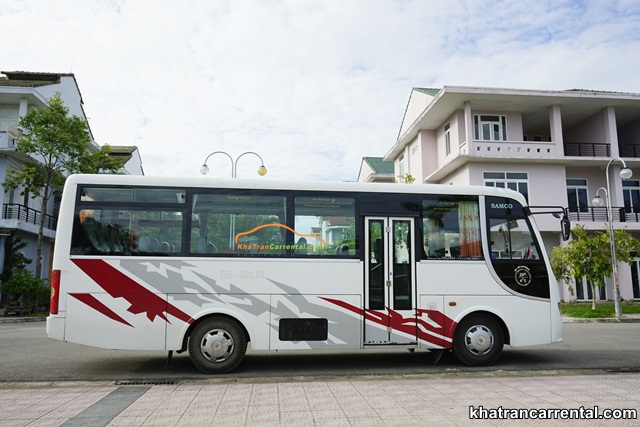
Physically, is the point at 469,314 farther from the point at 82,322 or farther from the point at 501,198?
the point at 82,322

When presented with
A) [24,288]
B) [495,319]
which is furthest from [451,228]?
[24,288]

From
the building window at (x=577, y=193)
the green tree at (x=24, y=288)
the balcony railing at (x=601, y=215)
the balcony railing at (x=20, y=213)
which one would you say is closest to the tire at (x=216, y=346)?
the green tree at (x=24, y=288)

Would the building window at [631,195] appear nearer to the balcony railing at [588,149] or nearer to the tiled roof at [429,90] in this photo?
the balcony railing at [588,149]

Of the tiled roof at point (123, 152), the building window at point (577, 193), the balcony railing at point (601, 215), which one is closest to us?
the balcony railing at point (601, 215)

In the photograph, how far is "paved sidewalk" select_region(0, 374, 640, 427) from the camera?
5.48 m

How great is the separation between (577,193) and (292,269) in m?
27.0

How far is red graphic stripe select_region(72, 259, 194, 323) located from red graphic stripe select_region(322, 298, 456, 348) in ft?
8.71

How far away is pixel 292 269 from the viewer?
8.53 metres

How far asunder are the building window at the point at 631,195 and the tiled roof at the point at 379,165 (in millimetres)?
21439

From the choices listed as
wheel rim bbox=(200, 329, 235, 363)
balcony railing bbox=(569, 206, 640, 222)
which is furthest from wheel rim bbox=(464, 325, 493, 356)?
balcony railing bbox=(569, 206, 640, 222)

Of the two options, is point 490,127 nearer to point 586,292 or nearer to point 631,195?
point 631,195

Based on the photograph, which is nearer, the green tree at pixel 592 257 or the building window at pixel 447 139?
the green tree at pixel 592 257

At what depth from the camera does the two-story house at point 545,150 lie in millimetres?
27344

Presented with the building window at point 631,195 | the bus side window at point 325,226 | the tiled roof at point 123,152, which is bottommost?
the bus side window at point 325,226
